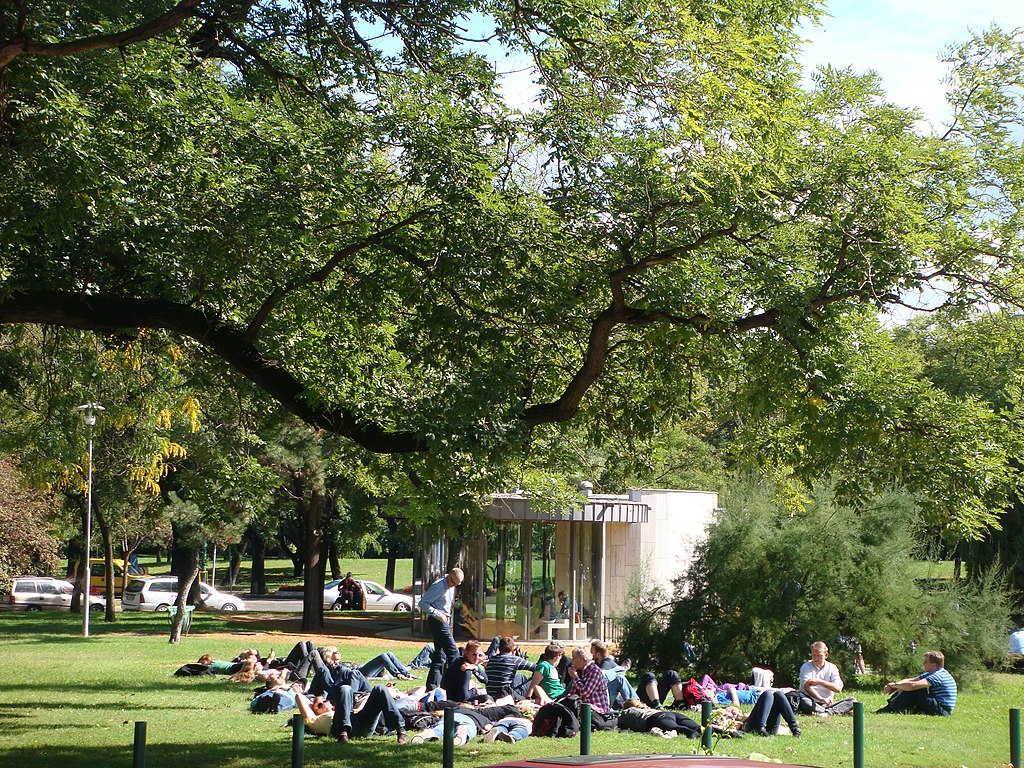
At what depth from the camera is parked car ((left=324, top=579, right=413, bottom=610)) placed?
52.8m

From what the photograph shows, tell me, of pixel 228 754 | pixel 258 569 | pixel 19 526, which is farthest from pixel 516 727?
pixel 258 569

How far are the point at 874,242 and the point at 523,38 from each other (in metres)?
3.85

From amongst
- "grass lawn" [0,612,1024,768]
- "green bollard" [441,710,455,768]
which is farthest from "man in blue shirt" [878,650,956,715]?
"green bollard" [441,710,455,768]

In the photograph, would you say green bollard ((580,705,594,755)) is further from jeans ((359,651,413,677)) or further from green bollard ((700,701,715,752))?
jeans ((359,651,413,677))

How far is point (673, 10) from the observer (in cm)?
1017

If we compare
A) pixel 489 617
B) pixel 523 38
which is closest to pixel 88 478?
pixel 489 617

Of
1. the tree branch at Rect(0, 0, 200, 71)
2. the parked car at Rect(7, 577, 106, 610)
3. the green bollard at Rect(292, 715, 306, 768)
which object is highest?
the tree branch at Rect(0, 0, 200, 71)

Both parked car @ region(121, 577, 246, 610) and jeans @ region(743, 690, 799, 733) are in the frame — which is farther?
parked car @ region(121, 577, 246, 610)

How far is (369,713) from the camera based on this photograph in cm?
1460

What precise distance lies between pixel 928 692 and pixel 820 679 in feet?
5.87

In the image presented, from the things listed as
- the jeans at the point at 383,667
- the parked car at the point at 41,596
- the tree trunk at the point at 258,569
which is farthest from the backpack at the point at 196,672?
the tree trunk at the point at 258,569

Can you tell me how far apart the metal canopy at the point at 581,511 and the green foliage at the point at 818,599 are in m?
8.25

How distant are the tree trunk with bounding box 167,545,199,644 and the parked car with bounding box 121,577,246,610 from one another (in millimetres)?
10647

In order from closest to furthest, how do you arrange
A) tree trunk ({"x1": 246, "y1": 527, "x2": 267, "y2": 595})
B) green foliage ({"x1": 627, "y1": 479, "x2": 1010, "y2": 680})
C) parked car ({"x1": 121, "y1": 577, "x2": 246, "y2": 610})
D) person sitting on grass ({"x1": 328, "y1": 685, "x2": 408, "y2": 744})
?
person sitting on grass ({"x1": 328, "y1": 685, "x2": 408, "y2": 744})
green foliage ({"x1": 627, "y1": 479, "x2": 1010, "y2": 680})
parked car ({"x1": 121, "y1": 577, "x2": 246, "y2": 610})
tree trunk ({"x1": 246, "y1": 527, "x2": 267, "y2": 595})
